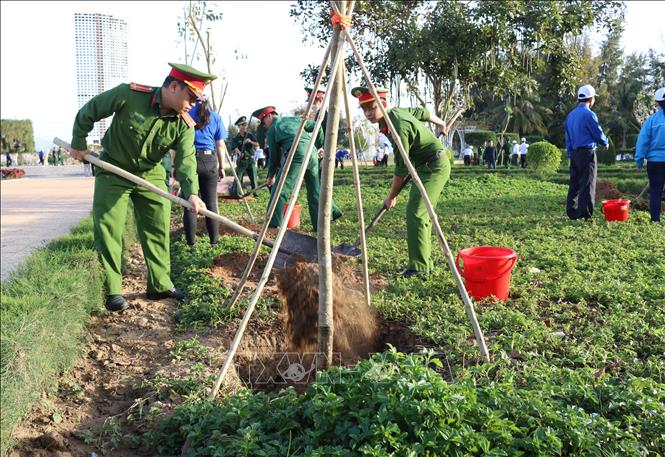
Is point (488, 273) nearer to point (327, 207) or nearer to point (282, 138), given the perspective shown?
point (327, 207)

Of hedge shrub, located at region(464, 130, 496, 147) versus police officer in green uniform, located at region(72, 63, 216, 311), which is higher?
hedge shrub, located at region(464, 130, 496, 147)

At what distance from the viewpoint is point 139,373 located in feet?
11.7

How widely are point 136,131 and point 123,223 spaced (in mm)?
770

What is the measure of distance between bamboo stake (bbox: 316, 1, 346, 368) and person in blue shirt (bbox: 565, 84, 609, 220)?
5.73 meters

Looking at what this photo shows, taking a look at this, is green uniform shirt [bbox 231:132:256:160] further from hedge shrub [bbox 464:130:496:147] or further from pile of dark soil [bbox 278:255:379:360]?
hedge shrub [bbox 464:130:496:147]

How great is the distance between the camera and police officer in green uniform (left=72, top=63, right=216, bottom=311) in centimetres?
429

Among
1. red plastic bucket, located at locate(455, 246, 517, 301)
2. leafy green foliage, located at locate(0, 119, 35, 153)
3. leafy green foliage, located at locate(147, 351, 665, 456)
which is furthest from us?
leafy green foliage, located at locate(0, 119, 35, 153)

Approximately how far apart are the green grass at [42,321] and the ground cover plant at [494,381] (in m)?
0.62

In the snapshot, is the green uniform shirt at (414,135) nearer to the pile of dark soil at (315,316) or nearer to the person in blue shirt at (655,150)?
the pile of dark soil at (315,316)

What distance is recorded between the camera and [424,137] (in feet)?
17.0

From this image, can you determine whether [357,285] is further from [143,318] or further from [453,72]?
[453,72]

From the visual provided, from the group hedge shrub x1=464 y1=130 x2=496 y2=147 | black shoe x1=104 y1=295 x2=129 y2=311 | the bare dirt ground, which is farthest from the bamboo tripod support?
hedge shrub x1=464 y1=130 x2=496 y2=147

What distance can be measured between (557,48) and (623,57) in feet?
121

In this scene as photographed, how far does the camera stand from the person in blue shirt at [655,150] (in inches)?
304
